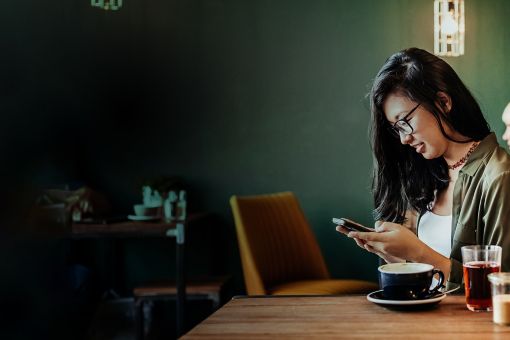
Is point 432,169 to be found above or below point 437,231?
above

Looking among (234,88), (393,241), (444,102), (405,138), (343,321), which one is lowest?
(343,321)

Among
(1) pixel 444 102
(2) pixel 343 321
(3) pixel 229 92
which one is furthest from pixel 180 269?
(2) pixel 343 321

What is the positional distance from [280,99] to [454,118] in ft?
8.14

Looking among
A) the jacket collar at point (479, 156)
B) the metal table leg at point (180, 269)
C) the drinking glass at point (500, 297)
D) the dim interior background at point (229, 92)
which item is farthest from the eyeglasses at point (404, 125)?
the dim interior background at point (229, 92)

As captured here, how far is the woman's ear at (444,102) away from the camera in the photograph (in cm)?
198

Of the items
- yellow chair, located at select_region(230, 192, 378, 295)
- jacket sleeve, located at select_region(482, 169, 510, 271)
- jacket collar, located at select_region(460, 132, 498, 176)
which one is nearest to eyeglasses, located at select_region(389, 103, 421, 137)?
jacket collar, located at select_region(460, 132, 498, 176)

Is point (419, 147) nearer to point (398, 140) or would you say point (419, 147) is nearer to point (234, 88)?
point (398, 140)

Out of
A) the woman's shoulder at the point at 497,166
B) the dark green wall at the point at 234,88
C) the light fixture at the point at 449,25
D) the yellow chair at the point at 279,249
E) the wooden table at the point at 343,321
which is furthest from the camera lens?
the dark green wall at the point at 234,88

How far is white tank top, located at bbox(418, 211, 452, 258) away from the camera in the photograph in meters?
2.02

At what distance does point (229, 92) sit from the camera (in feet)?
14.6

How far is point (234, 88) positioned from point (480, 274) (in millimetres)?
3165

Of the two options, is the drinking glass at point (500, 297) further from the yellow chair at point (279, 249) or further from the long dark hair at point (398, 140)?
the yellow chair at point (279, 249)

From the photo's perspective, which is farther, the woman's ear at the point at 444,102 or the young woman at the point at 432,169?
the woman's ear at the point at 444,102

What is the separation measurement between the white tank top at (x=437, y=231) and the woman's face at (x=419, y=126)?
0.19 metres
